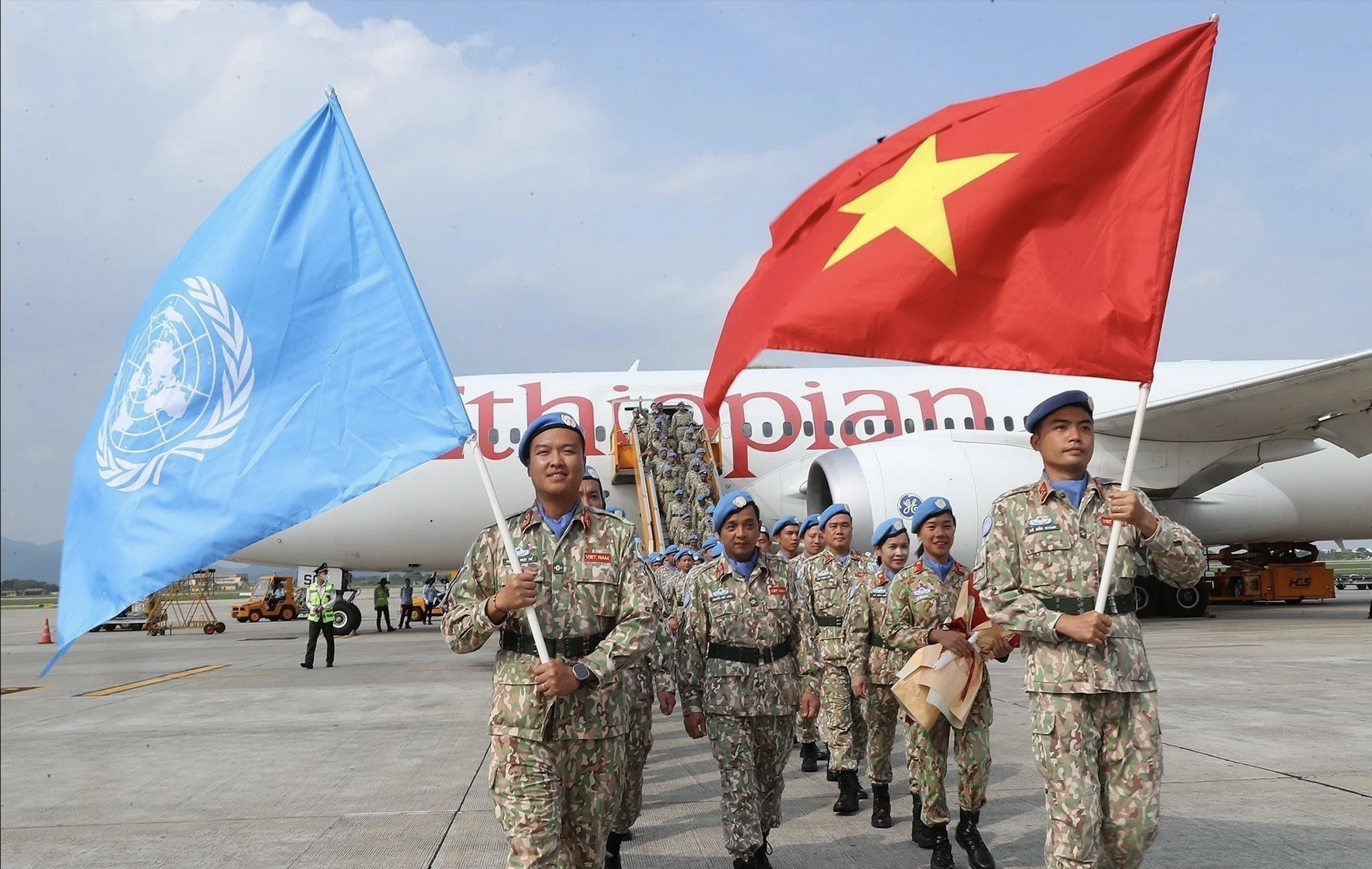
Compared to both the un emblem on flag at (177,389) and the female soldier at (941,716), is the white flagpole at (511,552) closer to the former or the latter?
the un emblem on flag at (177,389)

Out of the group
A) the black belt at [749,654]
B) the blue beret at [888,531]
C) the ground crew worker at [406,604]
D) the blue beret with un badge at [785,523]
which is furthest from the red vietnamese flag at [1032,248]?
the ground crew worker at [406,604]

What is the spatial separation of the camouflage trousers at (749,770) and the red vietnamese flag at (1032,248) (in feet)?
5.37

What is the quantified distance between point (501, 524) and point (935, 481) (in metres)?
10.7

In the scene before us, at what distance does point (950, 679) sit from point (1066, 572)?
127 centimetres

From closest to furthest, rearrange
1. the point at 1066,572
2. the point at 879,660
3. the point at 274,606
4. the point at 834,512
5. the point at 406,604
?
the point at 1066,572
the point at 879,660
the point at 834,512
the point at 406,604
the point at 274,606

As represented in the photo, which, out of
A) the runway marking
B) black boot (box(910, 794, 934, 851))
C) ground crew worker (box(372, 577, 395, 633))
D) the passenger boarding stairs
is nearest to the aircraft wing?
the passenger boarding stairs

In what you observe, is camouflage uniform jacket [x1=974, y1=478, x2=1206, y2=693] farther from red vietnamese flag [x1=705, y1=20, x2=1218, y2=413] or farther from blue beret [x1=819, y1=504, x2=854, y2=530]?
blue beret [x1=819, y1=504, x2=854, y2=530]

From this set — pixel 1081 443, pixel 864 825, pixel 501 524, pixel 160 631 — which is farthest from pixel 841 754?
pixel 160 631

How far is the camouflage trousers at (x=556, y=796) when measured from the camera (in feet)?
11.1

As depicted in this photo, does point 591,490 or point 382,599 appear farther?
point 382,599

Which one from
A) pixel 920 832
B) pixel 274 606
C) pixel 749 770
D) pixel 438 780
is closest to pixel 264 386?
pixel 749 770

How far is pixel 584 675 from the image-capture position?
Result: 3416 millimetres

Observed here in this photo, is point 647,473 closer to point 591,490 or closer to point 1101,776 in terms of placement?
point 591,490

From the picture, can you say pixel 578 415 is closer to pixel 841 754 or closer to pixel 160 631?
pixel 841 754
